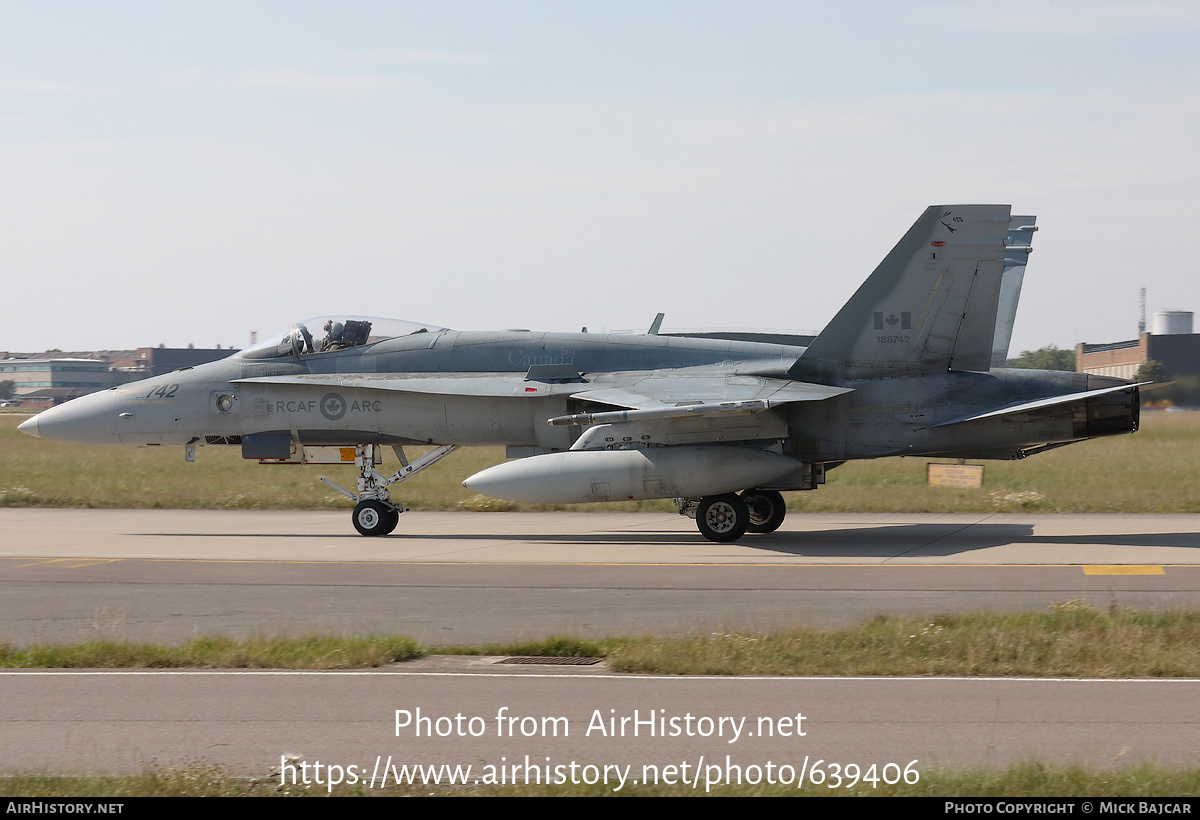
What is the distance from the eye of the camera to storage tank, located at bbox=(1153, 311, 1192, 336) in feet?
299

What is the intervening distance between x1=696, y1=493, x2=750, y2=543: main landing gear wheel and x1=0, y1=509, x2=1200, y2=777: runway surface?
45cm

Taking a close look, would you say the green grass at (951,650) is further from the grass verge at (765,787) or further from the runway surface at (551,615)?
the grass verge at (765,787)

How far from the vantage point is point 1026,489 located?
83.3ft

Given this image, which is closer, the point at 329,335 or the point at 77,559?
the point at 77,559

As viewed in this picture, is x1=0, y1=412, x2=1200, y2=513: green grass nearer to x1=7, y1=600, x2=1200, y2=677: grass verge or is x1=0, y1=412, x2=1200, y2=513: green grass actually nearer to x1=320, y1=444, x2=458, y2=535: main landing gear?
x1=320, y1=444, x2=458, y2=535: main landing gear

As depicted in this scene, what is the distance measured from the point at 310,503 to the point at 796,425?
501 inches

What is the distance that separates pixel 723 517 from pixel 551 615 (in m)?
6.99

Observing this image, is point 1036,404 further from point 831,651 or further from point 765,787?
point 765,787

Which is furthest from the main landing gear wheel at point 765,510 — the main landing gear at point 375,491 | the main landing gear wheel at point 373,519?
the main landing gear wheel at point 373,519

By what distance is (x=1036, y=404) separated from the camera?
1683 cm

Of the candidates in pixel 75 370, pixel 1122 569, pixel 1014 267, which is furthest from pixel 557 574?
pixel 75 370

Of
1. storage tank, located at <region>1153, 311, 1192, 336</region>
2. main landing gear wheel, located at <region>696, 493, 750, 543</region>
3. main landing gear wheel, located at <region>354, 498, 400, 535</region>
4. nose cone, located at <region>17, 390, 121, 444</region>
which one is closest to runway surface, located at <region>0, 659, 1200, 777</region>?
main landing gear wheel, located at <region>696, 493, 750, 543</region>

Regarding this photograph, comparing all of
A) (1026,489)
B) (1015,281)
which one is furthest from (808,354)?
(1026,489)

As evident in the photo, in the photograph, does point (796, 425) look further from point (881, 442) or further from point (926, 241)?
point (926, 241)
